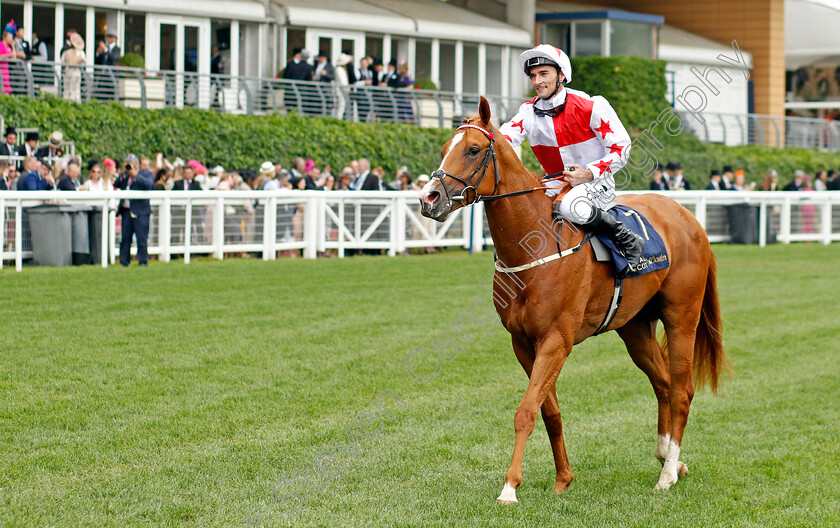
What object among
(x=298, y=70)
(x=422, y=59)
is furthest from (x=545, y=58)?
(x=422, y=59)

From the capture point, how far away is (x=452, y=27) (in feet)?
80.0

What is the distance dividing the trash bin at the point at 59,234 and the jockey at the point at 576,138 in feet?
25.1

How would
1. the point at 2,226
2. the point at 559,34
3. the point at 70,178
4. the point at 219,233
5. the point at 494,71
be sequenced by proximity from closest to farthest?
the point at 2,226 → the point at 70,178 → the point at 219,233 → the point at 494,71 → the point at 559,34

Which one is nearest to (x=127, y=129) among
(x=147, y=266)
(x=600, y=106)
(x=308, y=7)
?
(x=147, y=266)

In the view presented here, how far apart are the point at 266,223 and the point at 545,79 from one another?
8.82 metres

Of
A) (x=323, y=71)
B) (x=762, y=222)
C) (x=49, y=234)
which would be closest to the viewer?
(x=49, y=234)

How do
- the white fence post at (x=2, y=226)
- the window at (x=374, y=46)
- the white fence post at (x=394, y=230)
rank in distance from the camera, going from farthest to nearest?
the window at (x=374, y=46) < the white fence post at (x=394, y=230) < the white fence post at (x=2, y=226)

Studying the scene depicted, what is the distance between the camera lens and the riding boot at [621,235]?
4.75m

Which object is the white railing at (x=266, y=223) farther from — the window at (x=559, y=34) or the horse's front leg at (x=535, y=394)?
the window at (x=559, y=34)

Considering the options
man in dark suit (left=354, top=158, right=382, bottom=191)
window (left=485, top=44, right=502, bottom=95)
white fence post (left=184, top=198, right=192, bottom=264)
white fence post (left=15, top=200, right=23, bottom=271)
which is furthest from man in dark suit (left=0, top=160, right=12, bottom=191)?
Answer: window (left=485, top=44, right=502, bottom=95)

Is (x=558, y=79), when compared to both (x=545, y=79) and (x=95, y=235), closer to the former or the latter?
(x=545, y=79)

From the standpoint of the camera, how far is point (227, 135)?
55.3 ft

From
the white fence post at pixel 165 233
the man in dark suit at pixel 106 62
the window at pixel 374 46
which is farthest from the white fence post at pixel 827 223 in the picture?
the man in dark suit at pixel 106 62

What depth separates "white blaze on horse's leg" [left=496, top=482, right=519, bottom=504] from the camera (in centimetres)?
431
